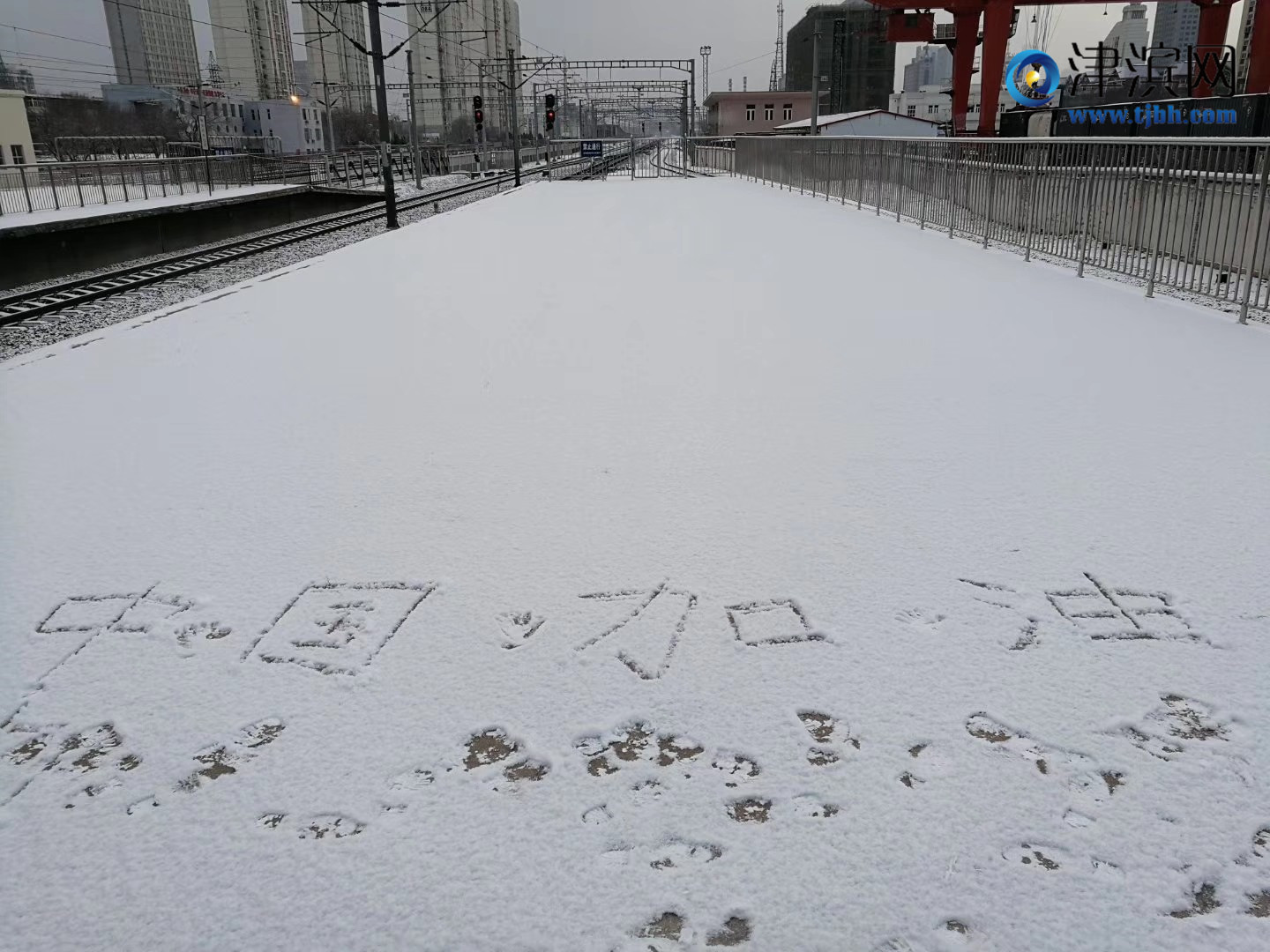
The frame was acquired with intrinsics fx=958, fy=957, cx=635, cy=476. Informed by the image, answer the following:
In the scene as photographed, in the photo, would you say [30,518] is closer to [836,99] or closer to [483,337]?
[483,337]

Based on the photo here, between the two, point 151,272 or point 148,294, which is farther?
point 151,272

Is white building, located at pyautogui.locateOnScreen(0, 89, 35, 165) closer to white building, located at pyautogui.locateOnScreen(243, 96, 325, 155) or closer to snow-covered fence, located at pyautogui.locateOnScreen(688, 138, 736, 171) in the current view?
snow-covered fence, located at pyautogui.locateOnScreen(688, 138, 736, 171)

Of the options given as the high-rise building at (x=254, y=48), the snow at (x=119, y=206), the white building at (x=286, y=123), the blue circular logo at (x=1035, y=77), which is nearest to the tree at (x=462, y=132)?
the white building at (x=286, y=123)

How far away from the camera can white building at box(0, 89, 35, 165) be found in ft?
137

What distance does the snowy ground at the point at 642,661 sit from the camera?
212 centimetres

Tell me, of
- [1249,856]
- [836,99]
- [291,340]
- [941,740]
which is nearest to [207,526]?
[941,740]

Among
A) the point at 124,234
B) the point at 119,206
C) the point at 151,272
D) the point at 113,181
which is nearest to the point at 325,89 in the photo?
the point at 113,181

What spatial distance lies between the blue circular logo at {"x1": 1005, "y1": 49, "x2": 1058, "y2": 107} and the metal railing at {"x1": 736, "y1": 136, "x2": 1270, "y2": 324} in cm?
2199

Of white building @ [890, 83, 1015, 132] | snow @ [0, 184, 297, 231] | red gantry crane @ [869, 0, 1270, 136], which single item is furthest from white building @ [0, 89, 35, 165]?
→ white building @ [890, 83, 1015, 132]

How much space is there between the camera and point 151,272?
51.5 ft

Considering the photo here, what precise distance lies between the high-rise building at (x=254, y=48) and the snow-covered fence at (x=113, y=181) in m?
63.7

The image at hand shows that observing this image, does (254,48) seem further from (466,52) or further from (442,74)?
(442,74)

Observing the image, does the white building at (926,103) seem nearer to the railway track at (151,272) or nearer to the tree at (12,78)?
the tree at (12,78)

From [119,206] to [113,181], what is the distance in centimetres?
290
